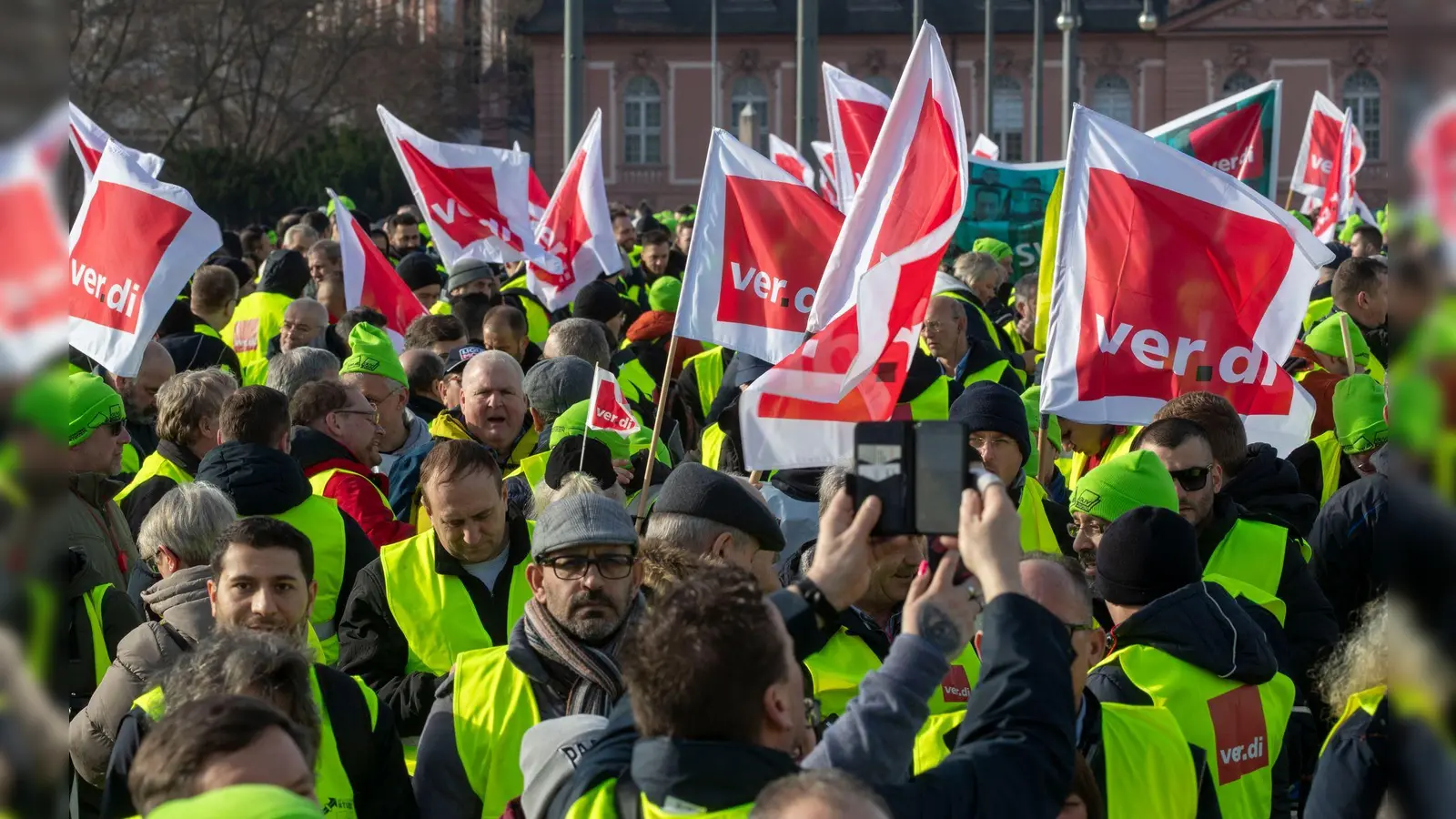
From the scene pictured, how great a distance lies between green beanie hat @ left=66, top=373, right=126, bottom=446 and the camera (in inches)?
209

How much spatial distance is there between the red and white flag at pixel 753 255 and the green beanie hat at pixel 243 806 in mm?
4877

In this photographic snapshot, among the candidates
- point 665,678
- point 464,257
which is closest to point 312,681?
point 665,678

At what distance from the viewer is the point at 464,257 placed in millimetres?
11445

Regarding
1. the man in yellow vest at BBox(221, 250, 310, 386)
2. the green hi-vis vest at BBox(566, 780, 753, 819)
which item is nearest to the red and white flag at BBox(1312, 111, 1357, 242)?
the man in yellow vest at BBox(221, 250, 310, 386)

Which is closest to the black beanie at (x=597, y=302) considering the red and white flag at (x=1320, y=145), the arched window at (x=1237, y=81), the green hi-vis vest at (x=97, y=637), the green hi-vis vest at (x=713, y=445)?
the green hi-vis vest at (x=713, y=445)

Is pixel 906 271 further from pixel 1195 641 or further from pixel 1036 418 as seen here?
pixel 1195 641

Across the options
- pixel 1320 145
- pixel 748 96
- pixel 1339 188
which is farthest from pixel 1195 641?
pixel 748 96

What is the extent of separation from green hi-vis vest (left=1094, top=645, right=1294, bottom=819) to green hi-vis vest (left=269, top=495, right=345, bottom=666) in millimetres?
2178

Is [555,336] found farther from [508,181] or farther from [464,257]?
[508,181]

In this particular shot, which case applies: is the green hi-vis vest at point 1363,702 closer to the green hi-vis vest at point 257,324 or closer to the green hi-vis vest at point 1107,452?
the green hi-vis vest at point 1107,452

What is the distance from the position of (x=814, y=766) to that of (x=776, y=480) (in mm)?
3574

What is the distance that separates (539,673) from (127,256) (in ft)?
14.5

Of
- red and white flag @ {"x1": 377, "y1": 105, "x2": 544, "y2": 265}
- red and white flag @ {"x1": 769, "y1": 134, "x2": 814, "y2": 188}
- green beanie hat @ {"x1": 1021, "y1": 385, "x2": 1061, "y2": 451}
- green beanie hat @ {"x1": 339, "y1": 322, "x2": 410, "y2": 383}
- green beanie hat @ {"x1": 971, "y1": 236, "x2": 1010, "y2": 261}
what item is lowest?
green beanie hat @ {"x1": 1021, "y1": 385, "x2": 1061, "y2": 451}

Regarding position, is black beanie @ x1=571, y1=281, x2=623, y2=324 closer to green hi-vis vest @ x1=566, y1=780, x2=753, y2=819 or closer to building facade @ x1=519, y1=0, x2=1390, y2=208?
green hi-vis vest @ x1=566, y1=780, x2=753, y2=819
